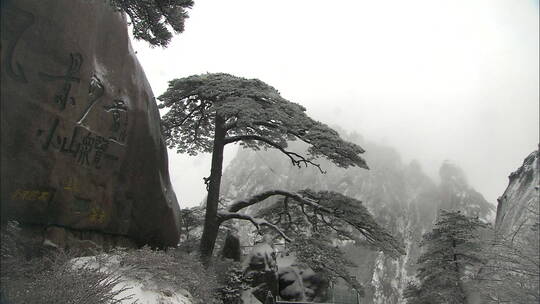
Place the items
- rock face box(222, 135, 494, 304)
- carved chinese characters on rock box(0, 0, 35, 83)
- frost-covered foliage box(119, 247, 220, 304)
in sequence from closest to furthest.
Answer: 1. carved chinese characters on rock box(0, 0, 35, 83)
2. frost-covered foliage box(119, 247, 220, 304)
3. rock face box(222, 135, 494, 304)

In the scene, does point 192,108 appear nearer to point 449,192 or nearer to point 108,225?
point 108,225

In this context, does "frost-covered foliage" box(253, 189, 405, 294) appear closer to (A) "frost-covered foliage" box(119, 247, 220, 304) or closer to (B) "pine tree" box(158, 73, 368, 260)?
(B) "pine tree" box(158, 73, 368, 260)

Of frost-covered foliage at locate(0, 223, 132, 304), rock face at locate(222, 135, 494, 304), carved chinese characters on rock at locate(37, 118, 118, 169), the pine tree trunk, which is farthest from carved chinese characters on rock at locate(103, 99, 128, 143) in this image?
rock face at locate(222, 135, 494, 304)

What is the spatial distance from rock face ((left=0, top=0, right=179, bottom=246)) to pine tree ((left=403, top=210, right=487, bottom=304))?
33.3 ft

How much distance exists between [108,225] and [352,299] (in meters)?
11.9

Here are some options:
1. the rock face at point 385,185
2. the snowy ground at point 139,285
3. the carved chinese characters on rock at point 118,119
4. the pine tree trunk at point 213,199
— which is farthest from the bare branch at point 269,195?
the rock face at point 385,185

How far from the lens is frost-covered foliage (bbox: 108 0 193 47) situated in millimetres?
6785

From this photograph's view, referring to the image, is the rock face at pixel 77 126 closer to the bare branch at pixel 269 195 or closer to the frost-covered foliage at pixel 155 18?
the frost-covered foliage at pixel 155 18

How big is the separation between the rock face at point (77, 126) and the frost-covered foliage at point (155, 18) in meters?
0.53

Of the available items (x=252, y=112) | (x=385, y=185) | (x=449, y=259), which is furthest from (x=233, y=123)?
(x=385, y=185)

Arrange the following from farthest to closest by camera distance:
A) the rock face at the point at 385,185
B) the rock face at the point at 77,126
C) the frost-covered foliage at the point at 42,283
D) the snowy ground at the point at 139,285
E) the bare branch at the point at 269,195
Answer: the rock face at the point at 385,185 → the bare branch at the point at 269,195 → the snowy ground at the point at 139,285 → the rock face at the point at 77,126 → the frost-covered foliage at the point at 42,283

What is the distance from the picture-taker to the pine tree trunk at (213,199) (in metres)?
12.1

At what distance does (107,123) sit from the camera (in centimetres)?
713

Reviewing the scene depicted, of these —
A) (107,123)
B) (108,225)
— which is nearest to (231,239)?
(108,225)
